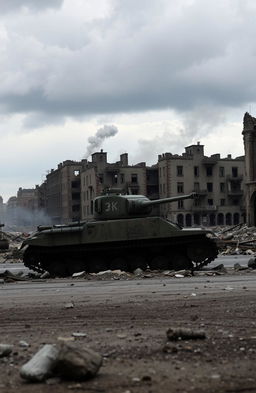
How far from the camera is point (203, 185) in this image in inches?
3954

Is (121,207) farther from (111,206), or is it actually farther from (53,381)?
(53,381)

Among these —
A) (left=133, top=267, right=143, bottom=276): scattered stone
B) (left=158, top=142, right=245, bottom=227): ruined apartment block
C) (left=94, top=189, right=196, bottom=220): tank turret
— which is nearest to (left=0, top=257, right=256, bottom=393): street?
(left=133, top=267, right=143, bottom=276): scattered stone

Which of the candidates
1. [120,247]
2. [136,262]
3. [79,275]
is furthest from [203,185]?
[79,275]

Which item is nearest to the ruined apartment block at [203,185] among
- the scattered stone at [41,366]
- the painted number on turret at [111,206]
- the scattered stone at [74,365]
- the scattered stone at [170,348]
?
the painted number on turret at [111,206]

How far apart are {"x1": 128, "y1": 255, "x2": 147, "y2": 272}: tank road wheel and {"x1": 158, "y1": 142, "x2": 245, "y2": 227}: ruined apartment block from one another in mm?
74105

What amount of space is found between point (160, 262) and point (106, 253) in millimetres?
1970

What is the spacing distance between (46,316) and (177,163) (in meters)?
88.5

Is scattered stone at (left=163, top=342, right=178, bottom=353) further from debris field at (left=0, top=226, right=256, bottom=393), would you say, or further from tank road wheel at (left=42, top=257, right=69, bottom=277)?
tank road wheel at (left=42, top=257, right=69, bottom=277)

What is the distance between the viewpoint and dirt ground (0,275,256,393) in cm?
587

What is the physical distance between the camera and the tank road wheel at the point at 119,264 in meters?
21.4

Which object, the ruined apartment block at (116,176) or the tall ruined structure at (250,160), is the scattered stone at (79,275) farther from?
the ruined apartment block at (116,176)

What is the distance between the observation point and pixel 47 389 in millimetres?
5762

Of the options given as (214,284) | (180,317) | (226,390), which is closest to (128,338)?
(180,317)

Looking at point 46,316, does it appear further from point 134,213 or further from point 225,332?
point 134,213
